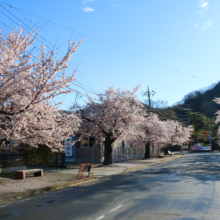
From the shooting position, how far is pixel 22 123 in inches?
427

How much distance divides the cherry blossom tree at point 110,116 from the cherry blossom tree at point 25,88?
9945 millimetres

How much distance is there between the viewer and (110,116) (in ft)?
72.6

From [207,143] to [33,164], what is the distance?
74.1m

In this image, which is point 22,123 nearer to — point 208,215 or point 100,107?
point 208,215

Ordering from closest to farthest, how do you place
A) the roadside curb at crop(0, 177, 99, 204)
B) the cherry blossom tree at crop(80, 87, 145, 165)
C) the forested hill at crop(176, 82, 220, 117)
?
the roadside curb at crop(0, 177, 99, 204) < the cherry blossom tree at crop(80, 87, 145, 165) < the forested hill at crop(176, 82, 220, 117)

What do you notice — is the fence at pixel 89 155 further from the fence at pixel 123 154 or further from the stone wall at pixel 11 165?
the stone wall at pixel 11 165

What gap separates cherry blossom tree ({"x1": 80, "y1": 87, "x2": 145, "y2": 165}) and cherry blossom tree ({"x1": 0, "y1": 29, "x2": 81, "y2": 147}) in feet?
32.6

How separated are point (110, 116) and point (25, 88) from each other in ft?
38.4

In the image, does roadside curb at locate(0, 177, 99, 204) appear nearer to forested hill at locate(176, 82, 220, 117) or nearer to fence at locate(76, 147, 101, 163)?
fence at locate(76, 147, 101, 163)

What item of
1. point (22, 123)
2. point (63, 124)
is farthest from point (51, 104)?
point (22, 123)

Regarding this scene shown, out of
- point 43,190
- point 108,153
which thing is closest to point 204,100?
point 108,153

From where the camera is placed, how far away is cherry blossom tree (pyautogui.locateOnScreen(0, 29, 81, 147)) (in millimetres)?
10844

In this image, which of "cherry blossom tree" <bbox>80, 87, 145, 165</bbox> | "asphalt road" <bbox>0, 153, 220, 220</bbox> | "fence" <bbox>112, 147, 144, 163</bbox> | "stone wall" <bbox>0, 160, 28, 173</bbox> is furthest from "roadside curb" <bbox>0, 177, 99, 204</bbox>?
"fence" <bbox>112, 147, 144, 163</bbox>

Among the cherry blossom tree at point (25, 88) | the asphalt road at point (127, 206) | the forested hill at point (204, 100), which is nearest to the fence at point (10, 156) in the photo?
the cherry blossom tree at point (25, 88)
